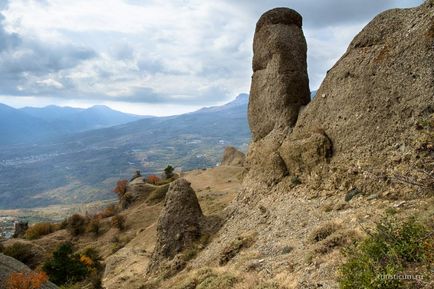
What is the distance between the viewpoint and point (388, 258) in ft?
33.4

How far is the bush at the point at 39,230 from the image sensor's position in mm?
62066

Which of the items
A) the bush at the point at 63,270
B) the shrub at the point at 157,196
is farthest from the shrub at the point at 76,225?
the bush at the point at 63,270

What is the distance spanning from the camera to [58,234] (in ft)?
201

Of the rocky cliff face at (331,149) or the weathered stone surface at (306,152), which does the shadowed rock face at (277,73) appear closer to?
the rocky cliff face at (331,149)

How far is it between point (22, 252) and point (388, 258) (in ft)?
159

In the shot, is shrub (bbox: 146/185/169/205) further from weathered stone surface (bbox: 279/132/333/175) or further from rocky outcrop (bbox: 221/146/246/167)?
weathered stone surface (bbox: 279/132/333/175)

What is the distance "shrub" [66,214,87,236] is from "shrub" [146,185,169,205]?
1088 centimetres

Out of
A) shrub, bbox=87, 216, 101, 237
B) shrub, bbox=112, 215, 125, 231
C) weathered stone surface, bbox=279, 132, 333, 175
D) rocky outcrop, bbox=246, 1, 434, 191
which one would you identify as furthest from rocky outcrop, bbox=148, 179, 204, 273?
shrub, bbox=87, 216, 101, 237

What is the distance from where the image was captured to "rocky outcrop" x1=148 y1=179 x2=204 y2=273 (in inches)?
1016

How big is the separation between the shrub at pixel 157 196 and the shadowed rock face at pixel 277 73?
1570 inches

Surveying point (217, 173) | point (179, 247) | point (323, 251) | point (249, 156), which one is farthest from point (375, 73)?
point (217, 173)

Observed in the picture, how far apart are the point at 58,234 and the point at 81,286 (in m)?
33.4

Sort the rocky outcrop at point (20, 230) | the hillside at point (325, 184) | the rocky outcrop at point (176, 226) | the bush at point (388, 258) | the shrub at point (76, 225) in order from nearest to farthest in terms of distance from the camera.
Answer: the bush at point (388, 258) < the hillside at point (325, 184) < the rocky outcrop at point (176, 226) < the shrub at point (76, 225) < the rocky outcrop at point (20, 230)

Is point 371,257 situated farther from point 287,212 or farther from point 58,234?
point 58,234
